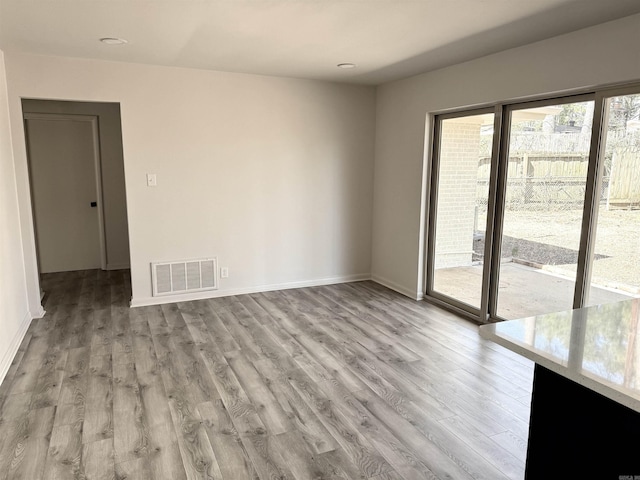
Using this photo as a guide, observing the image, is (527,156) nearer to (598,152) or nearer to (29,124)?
(598,152)

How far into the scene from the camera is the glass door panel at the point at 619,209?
2926mm

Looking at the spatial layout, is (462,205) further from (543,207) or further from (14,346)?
(14,346)

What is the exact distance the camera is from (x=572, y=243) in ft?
11.2

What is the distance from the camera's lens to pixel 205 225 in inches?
189

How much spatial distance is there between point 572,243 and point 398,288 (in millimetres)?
2150

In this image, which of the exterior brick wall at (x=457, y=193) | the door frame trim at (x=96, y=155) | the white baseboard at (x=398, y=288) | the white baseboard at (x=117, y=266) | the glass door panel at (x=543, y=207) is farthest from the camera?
the white baseboard at (x=117, y=266)

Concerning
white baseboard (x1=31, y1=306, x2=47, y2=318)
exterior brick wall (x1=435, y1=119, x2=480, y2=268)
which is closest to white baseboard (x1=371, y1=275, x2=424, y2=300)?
exterior brick wall (x1=435, y1=119, x2=480, y2=268)

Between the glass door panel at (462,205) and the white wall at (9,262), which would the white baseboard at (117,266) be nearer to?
the white wall at (9,262)

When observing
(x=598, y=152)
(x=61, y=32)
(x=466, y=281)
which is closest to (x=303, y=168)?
(x=466, y=281)

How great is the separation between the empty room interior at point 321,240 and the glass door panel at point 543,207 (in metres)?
0.02

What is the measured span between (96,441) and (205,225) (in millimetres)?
2713

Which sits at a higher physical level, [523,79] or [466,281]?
[523,79]

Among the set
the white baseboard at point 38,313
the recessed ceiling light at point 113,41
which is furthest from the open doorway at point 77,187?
the recessed ceiling light at point 113,41

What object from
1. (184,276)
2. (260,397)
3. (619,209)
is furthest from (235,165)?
(619,209)
